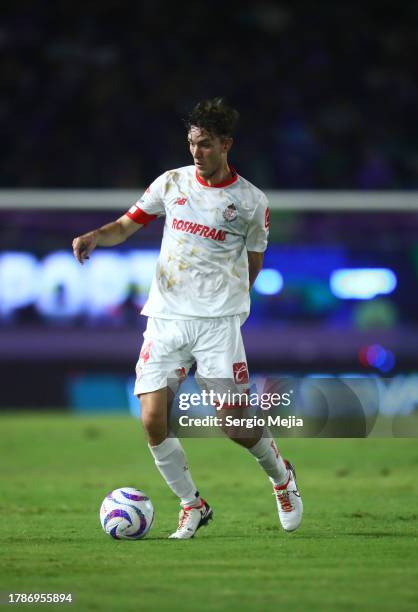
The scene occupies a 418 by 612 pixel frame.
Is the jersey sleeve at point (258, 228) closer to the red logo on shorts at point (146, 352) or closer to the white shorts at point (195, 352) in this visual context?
the white shorts at point (195, 352)

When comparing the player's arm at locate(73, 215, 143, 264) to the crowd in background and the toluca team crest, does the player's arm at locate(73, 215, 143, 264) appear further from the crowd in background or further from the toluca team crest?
the crowd in background

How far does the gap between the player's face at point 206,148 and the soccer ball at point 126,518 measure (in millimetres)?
1716

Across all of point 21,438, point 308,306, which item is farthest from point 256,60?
point 21,438

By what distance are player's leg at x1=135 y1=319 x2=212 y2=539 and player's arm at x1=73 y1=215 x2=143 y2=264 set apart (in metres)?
0.49

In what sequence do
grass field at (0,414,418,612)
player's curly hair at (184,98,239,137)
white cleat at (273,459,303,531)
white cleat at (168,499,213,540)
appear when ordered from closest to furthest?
grass field at (0,414,418,612), player's curly hair at (184,98,239,137), white cleat at (168,499,213,540), white cleat at (273,459,303,531)

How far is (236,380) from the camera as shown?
6027mm

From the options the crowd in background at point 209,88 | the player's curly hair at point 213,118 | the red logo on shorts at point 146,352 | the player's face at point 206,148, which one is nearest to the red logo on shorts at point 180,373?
the red logo on shorts at point 146,352

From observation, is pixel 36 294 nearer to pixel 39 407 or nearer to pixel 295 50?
pixel 39 407

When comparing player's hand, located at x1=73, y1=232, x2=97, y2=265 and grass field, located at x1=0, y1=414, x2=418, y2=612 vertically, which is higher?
player's hand, located at x1=73, y1=232, x2=97, y2=265

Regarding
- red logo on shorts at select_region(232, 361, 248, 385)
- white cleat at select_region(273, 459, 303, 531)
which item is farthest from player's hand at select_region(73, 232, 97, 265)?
white cleat at select_region(273, 459, 303, 531)

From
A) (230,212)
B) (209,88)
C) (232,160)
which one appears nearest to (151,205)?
(230,212)

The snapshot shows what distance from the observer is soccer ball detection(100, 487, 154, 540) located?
19.5 feet

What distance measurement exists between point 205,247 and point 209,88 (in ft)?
38.0

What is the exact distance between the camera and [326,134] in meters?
16.9
